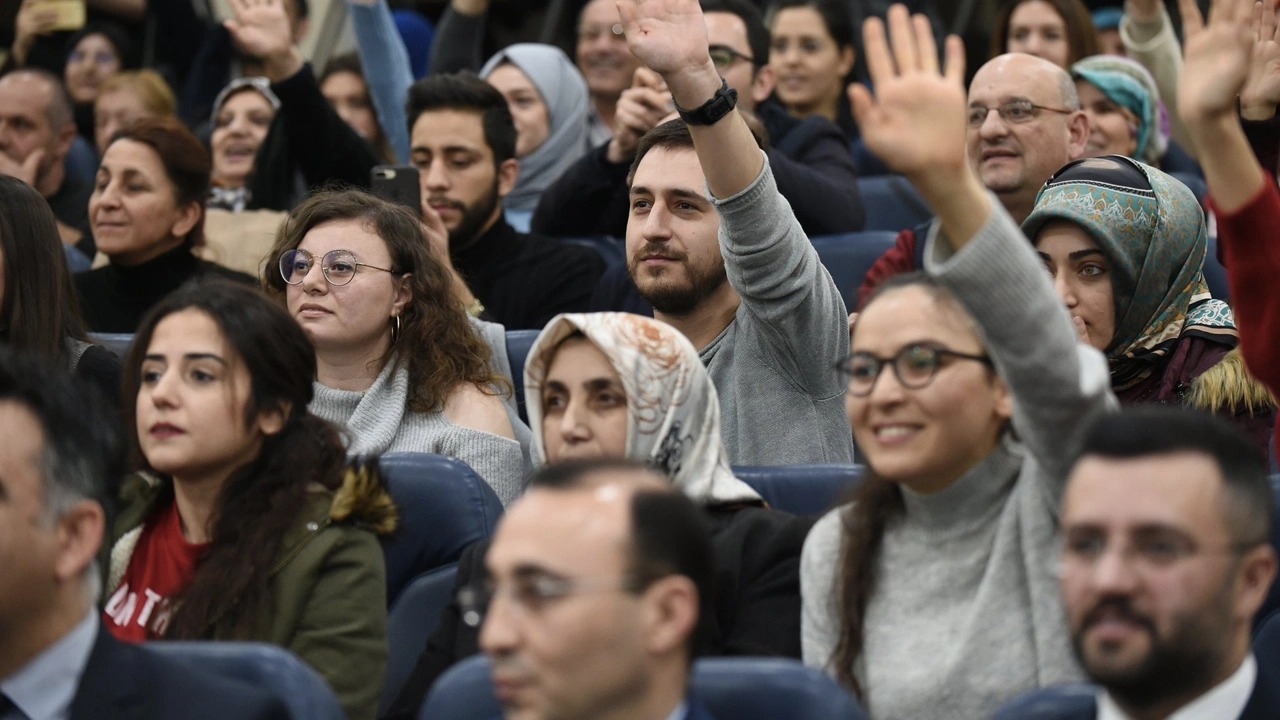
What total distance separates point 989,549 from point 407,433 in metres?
1.42

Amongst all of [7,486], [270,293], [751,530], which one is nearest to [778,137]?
[270,293]

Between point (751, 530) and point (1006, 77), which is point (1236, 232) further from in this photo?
point (1006, 77)

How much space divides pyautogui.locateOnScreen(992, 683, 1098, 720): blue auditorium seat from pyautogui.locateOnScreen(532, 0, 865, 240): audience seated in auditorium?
2.64 metres

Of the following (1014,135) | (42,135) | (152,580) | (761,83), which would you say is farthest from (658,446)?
(42,135)

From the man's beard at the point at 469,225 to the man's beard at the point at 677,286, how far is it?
4.22 ft

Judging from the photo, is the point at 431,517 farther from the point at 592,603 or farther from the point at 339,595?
the point at 592,603

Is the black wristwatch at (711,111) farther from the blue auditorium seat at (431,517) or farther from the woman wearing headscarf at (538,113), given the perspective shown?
the woman wearing headscarf at (538,113)

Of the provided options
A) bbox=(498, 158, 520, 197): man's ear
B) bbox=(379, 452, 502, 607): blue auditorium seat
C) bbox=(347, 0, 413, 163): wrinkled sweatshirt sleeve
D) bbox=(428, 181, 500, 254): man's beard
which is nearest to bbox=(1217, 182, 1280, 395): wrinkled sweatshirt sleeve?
bbox=(379, 452, 502, 607): blue auditorium seat

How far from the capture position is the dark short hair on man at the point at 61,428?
2.11 metres

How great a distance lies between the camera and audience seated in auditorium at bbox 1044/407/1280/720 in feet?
5.77

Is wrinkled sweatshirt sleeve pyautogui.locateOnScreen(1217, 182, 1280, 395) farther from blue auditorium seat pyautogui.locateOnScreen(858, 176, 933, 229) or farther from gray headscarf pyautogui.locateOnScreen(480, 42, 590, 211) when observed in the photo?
gray headscarf pyautogui.locateOnScreen(480, 42, 590, 211)

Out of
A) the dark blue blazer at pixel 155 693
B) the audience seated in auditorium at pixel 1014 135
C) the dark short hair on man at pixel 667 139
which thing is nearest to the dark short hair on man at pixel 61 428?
the dark blue blazer at pixel 155 693

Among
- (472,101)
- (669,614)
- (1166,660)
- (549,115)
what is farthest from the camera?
(549,115)

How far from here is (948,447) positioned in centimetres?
220
